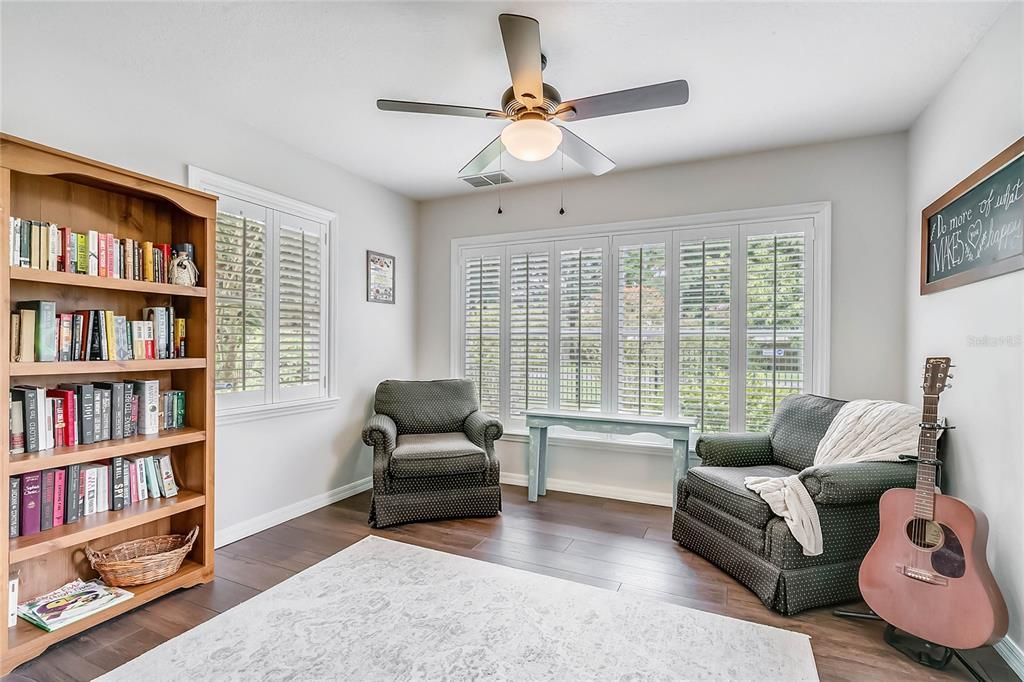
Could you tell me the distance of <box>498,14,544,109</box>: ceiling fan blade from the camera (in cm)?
170

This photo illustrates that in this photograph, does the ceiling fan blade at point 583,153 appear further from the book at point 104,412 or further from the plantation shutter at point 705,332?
the book at point 104,412

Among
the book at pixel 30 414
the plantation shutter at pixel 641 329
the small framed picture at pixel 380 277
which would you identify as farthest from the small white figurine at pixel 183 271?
the plantation shutter at pixel 641 329

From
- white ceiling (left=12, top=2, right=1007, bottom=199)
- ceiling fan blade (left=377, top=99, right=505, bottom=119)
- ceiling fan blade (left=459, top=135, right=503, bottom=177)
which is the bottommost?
ceiling fan blade (left=459, top=135, right=503, bottom=177)

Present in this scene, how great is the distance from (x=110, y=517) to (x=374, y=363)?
2249 millimetres

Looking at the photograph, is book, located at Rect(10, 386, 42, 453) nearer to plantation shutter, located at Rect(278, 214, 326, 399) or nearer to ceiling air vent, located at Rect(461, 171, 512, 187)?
plantation shutter, located at Rect(278, 214, 326, 399)

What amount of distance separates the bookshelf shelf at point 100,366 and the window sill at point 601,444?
2.54m

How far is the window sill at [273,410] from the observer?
312 centimetres

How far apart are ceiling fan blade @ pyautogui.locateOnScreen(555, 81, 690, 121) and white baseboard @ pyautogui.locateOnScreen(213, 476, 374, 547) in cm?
293

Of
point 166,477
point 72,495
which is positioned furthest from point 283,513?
point 72,495

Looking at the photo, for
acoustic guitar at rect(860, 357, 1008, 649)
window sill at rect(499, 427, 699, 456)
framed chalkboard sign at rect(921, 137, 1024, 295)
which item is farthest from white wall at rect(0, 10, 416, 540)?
framed chalkboard sign at rect(921, 137, 1024, 295)

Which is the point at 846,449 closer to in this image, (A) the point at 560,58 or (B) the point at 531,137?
(B) the point at 531,137

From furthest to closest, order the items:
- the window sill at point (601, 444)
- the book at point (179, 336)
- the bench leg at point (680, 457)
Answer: the window sill at point (601, 444) < the bench leg at point (680, 457) < the book at point (179, 336)

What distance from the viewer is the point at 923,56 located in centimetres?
236

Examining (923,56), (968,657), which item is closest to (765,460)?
(968,657)
